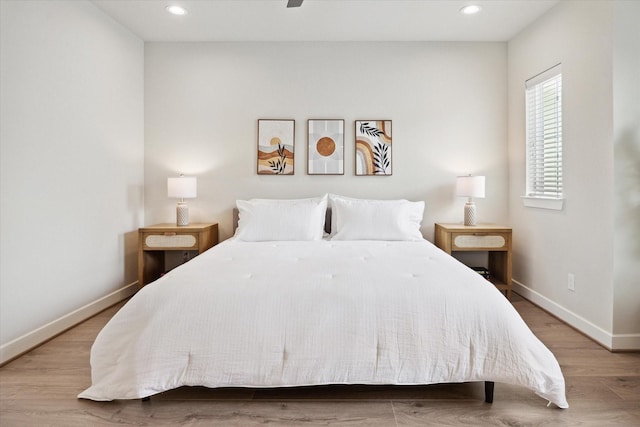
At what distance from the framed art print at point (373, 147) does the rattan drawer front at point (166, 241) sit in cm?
188

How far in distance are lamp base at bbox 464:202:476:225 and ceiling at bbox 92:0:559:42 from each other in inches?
68.1

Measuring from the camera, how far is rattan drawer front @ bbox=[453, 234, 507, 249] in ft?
11.8

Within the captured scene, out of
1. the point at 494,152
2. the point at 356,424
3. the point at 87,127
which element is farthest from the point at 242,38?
the point at 356,424

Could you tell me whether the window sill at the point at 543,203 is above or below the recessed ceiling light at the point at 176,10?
below

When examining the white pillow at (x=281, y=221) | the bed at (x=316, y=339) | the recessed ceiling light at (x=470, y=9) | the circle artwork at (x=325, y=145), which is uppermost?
the recessed ceiling light at (x=470, y=9)

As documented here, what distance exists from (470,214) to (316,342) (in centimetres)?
258

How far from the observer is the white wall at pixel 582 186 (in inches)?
101

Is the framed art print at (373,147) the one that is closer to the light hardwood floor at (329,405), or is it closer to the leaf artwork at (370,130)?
the leaf artwork at (370,130)

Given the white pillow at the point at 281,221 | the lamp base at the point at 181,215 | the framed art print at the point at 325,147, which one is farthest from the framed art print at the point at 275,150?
the lamp base at the point at 181,215

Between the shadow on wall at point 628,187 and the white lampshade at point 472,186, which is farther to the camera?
the white lampshade at point 472,186

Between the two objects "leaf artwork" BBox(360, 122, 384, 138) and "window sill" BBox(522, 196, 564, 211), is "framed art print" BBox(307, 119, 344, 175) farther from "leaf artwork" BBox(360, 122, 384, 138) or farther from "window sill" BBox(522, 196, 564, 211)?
"window sill" BBox(522, 196, 564, 211)

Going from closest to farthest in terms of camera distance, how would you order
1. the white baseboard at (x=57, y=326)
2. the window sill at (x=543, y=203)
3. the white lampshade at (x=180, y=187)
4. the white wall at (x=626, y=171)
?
1. the white baseboard at (x=57, y=326)
2. the white wall at (x=626, y=171)
3. the window sill at (x=543, y=203)
4. the white lampshade at (x=180, y=187)

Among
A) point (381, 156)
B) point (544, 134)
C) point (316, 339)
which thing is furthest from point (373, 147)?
point (316, 339)

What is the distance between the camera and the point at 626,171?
2529 mm
